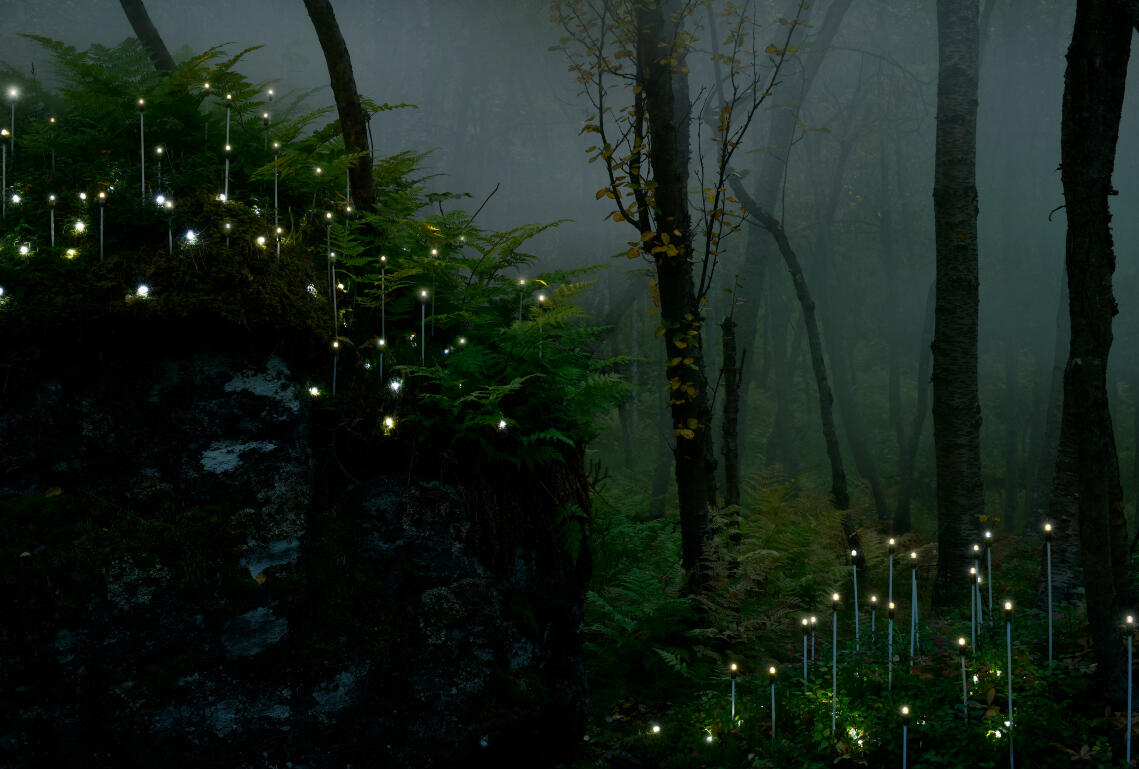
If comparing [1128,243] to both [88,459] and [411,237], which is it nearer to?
[411,237]

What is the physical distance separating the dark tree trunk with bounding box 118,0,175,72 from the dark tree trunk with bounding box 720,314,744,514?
6048 millimetres

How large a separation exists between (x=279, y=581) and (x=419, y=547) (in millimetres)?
774

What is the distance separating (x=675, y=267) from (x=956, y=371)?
10.7ft

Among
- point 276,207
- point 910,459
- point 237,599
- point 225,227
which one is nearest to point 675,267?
point 276,207

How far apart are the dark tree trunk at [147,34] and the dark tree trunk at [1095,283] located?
24.1 ft

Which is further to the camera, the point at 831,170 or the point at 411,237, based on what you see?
the point at 831,170

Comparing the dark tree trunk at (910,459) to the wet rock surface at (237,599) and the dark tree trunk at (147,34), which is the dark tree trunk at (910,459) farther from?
the dark tree trunk at (147,34)

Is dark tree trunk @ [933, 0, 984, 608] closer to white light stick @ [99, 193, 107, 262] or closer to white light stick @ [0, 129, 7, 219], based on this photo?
white light stick @ [99, 193, 107, 262]

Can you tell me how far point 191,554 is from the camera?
339 cm

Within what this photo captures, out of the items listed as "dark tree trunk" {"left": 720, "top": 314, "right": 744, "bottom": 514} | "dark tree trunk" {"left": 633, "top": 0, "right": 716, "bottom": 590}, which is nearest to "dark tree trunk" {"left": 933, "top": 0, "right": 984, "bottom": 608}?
"dark tree trunk" {"left": 720, "top": 314, "right": 744, "bottom": 514}

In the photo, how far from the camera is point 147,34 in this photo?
646 centimetres

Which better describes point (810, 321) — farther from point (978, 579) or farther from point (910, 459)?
point (910, 459)

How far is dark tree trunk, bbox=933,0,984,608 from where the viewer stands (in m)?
6.50

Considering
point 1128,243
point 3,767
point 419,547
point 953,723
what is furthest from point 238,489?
point 1128,243
